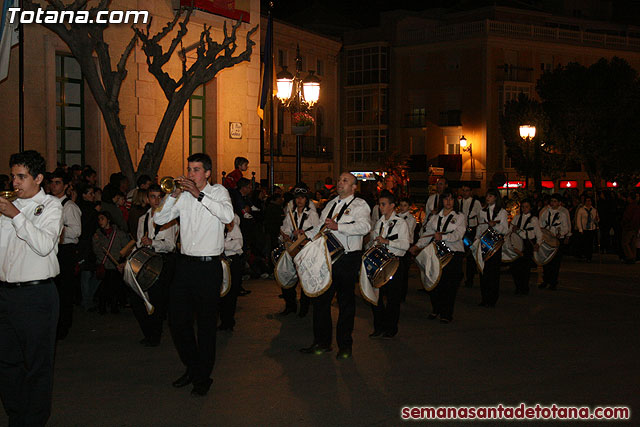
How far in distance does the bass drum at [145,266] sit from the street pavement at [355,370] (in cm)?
86

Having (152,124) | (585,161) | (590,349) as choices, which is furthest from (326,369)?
(585,161)

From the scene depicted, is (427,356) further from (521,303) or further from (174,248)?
(521,303)

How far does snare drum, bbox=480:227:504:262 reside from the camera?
11915 millimetres

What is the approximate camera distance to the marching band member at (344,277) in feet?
26.6

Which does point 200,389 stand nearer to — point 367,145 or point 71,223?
point 71,223

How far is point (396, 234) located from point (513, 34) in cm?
4329

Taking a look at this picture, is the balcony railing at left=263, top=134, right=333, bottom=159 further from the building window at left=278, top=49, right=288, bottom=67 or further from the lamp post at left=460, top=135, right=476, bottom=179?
the lamp post at left=460, top=135, right=476, bottom=179

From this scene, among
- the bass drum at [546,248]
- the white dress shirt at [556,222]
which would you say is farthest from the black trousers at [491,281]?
the white dress shirt at [556,222]

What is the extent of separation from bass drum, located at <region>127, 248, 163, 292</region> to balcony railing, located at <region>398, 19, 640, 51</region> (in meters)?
43.6

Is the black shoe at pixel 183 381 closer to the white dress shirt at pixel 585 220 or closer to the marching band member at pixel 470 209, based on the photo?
the marching band member at pixel 470 209

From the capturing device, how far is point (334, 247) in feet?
26.7

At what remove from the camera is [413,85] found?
172 feet

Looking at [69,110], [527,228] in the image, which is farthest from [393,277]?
[69,110]

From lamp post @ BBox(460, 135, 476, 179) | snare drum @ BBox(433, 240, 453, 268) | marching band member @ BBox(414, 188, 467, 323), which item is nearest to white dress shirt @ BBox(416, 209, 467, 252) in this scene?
marching band member @ BBox(414, 188, 467, 323)
